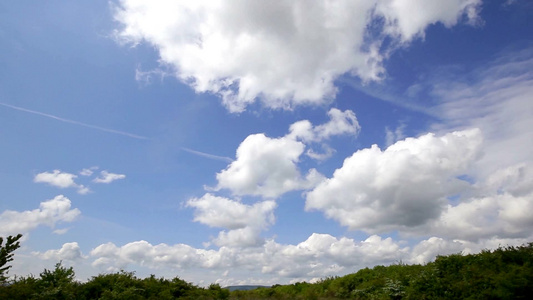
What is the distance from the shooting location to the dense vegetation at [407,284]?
14195 mm

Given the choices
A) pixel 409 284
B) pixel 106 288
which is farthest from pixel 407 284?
pixel 106 288

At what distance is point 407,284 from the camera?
741 inches

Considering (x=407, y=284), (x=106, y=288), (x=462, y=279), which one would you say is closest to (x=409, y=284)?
(x=407, y=284)

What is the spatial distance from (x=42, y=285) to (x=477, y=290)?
2017 centimetres

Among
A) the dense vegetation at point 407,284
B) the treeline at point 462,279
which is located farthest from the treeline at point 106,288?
the treeline at point 462,279

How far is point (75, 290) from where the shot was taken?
15664 millimetres

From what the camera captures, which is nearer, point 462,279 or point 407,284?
point 462,279

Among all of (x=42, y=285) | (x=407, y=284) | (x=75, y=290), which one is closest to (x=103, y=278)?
(x=75, y=290)

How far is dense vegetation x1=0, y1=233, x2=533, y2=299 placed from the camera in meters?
14.2

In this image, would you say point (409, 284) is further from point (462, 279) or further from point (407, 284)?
point (462, 279)

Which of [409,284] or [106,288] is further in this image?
[409,284]

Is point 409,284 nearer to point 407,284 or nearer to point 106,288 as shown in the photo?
point 407,284

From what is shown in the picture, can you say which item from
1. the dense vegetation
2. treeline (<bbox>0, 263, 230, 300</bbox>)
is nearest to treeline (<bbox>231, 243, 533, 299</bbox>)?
the dense vegetation

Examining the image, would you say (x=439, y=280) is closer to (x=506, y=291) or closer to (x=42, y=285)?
(x=506, y=291)
